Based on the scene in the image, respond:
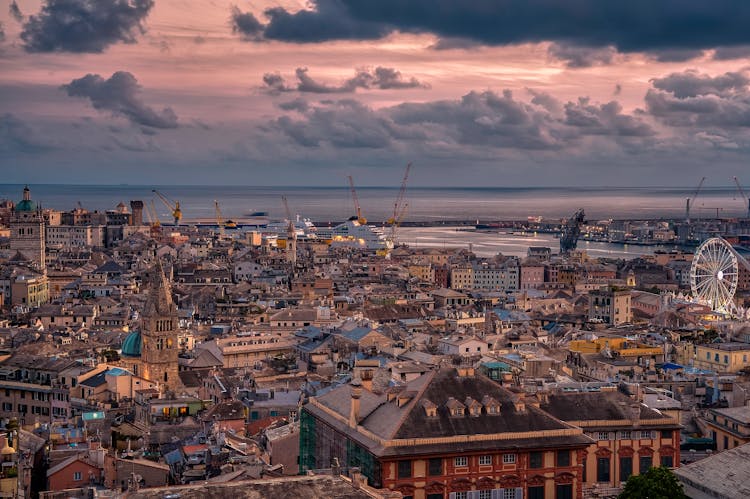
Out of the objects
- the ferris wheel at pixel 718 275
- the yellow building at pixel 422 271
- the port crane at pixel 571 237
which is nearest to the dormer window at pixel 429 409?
the ferris wheel at pixel 718 275

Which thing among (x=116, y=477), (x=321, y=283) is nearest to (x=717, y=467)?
(x=116, y=477)

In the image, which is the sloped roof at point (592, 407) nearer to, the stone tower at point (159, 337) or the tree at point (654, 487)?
the tree at point (654, 487)

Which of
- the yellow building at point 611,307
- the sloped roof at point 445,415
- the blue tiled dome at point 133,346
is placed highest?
the sloped roof at point 445,415

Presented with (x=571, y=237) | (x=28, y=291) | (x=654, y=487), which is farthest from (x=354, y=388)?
(x=571, y=237)

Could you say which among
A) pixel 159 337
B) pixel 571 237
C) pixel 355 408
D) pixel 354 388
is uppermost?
pixel 354 388

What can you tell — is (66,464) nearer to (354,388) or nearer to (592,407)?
(354,388)

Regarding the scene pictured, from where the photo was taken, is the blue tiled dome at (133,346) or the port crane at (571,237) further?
the port crane at (571,237)

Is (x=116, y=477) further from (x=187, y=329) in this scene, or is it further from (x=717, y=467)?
(x=187, y=329)
